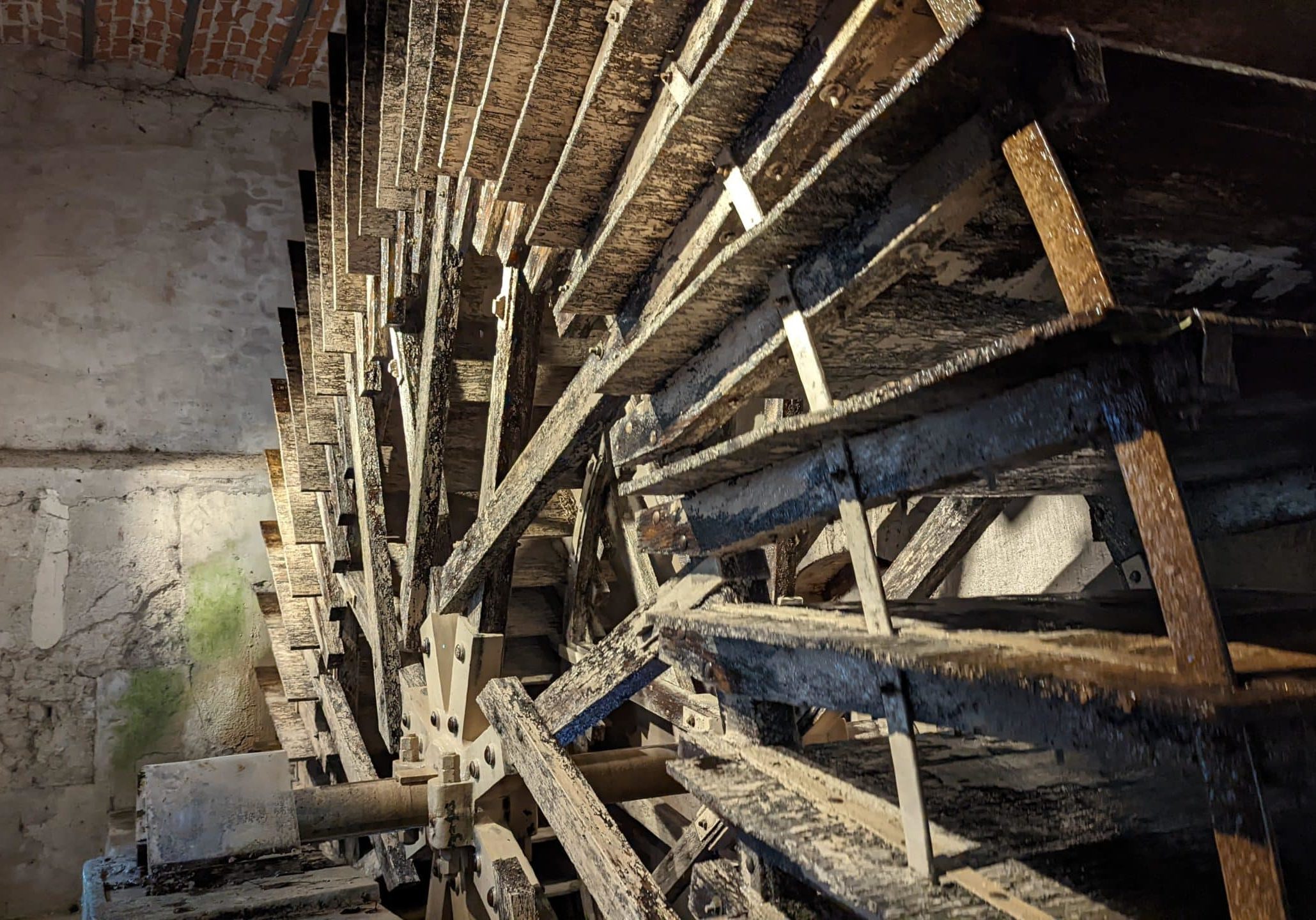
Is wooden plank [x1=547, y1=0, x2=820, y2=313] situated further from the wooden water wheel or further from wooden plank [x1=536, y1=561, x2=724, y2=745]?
wooden plank [x1=536, y1=561, x2=724, y2=745]

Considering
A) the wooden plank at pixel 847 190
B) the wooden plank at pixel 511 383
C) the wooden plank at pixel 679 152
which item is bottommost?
the wooden plank at pixel 847 190

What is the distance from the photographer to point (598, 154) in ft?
6.05

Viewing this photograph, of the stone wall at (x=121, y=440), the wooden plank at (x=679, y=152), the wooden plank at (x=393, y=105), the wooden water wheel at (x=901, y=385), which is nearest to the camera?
the wooden water wheel at (x=901, y=385)

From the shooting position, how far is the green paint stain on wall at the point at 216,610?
6.91 meters

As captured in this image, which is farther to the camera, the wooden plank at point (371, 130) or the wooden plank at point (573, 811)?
the wooden plank at point (371, 130)

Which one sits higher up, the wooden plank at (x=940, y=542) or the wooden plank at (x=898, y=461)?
the wooden plank at (x=940, y=542)

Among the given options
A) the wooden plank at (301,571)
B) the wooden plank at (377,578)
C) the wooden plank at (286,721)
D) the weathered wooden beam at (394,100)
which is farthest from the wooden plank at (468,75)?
the wooden plank at (286,721)

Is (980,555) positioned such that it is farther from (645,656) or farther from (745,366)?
(745,366)

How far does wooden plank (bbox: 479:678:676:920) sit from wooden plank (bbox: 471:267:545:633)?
17.2 inches

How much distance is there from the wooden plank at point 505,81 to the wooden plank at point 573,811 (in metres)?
1.51

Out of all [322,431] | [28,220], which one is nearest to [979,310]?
[322,431]

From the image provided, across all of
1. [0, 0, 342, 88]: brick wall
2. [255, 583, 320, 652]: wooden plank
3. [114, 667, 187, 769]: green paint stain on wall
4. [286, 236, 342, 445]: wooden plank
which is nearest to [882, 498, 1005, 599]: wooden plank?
[286, 236, 342, 445]: wooden plank

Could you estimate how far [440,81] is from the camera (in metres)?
2.41

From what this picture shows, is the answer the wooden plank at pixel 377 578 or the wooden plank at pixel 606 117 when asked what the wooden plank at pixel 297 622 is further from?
the wooden plank at pixel 606 117
